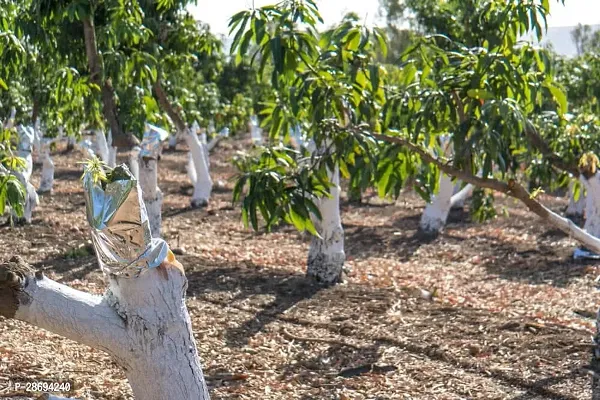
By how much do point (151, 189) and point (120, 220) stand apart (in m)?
5.56

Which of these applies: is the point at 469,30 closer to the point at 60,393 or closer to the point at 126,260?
the point at 60,393

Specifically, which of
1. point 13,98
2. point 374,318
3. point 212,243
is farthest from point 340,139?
point 13,98

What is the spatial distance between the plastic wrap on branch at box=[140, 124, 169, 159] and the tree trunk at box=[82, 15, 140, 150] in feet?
1.31

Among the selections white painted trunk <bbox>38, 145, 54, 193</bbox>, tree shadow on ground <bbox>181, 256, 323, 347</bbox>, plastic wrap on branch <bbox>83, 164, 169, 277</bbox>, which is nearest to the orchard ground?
tree shadow on ground <bbox>181, 256, 323, 347</bbox>

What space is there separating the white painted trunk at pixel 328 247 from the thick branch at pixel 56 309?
461 centimetres

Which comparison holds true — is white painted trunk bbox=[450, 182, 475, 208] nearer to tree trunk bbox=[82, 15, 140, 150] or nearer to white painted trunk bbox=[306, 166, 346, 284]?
white painted trunk bbox=[306, 166, 346, 284]

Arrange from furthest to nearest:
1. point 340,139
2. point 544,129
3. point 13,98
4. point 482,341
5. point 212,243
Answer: point 13,98
point 212,243
point 544,129
point 482,341
point 340,139

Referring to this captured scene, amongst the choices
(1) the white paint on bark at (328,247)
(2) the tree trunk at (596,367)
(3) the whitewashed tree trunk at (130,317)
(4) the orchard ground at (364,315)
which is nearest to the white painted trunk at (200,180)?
(4) the orchard ground at (364,315)

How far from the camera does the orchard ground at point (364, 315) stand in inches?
198

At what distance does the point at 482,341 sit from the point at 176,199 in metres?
9.34

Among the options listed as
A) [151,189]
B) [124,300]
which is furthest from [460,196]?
[124,300]

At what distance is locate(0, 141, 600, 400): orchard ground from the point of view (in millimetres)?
5039

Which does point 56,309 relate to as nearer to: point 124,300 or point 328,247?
point 124,300

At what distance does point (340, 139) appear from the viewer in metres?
4.41
